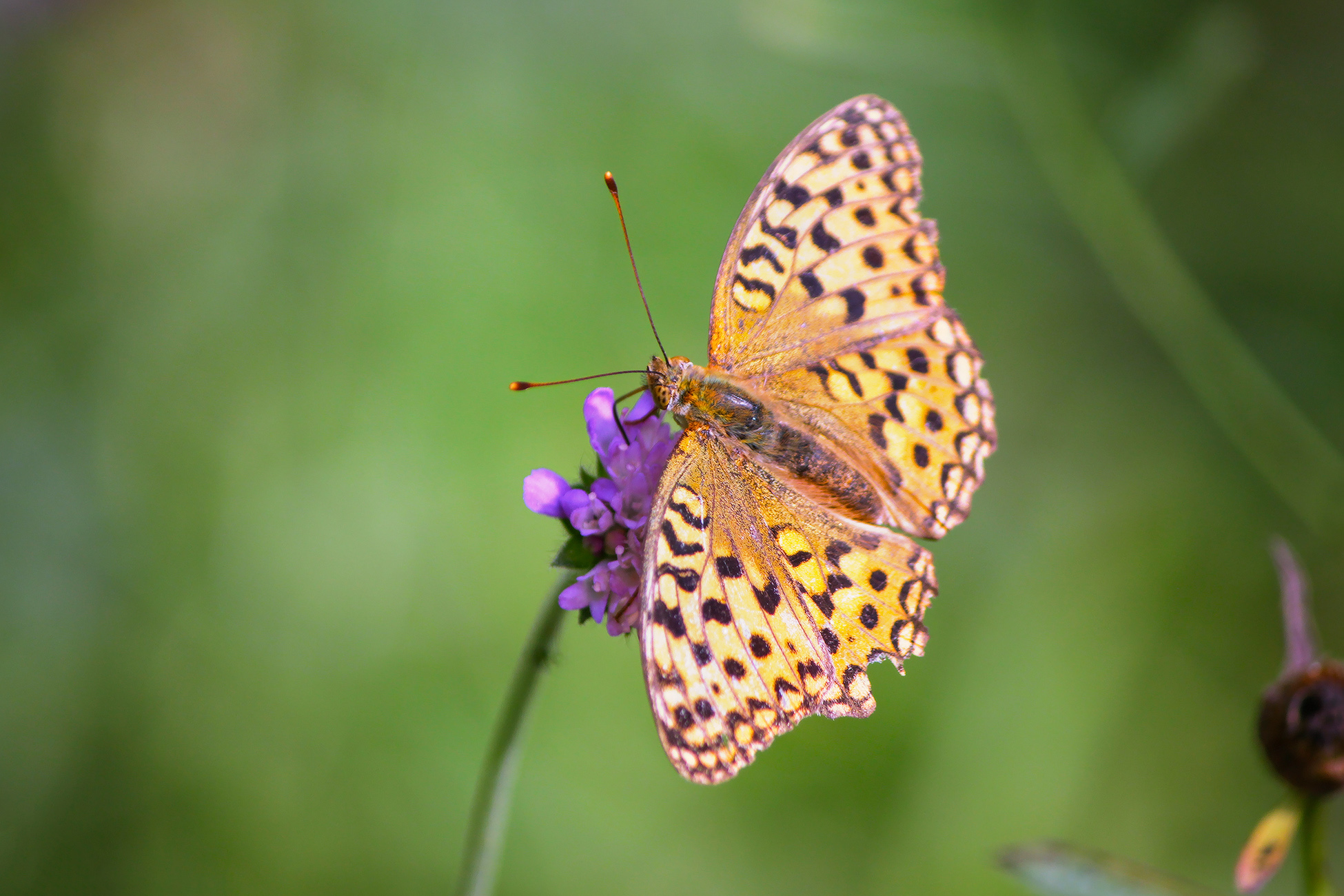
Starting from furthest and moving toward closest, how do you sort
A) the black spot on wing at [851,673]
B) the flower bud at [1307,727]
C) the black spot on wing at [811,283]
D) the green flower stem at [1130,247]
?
the green flower stem at [1130,247]
the black spot on wing at [811,283]
the flower bud at [1307,727]
the black spot on wing at [851,673]

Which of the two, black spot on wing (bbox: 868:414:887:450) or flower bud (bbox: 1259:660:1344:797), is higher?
black spot on wing (bbox: 868:414:887:450)

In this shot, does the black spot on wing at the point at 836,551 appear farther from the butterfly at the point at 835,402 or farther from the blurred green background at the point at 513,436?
the blurred green background at the point at 513,436

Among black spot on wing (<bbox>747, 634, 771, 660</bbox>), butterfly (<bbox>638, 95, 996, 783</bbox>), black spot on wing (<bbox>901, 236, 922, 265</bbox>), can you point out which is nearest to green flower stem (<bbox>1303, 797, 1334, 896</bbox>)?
butterfly (<bbox>638, 95, 996, 783</bbox>)

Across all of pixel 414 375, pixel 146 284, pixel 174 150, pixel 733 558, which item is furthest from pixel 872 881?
pixel 174 150

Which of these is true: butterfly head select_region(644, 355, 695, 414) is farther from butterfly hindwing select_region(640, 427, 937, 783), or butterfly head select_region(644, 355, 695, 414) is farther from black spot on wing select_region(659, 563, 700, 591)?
black spot on wing select_region(659, 563, 700, 591)

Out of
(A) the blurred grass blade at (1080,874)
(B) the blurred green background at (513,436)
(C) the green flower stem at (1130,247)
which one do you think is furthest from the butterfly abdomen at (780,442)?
(C) the green flower stem at (1130,247)

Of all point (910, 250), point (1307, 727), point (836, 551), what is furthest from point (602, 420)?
point (1307, 727)
